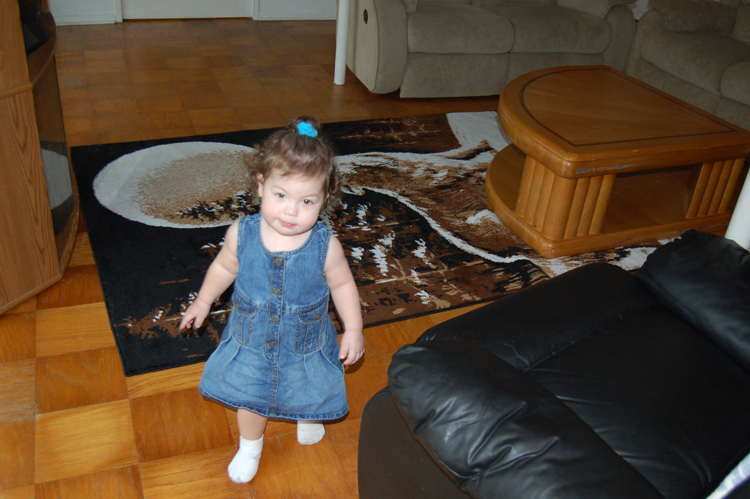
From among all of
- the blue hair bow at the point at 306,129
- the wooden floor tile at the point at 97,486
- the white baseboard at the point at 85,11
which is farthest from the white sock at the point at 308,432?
the white baseboard at the point at 85,11

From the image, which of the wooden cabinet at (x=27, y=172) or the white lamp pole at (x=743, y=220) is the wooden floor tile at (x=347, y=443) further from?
the white lamp pole at (x=743, y=220)

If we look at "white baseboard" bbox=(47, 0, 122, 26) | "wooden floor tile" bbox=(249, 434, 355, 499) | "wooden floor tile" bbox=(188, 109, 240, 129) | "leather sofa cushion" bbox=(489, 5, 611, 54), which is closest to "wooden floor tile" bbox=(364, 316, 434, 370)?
"wooden floor tile" bbox=(249, 434, 355, 499)

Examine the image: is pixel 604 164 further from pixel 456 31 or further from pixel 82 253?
pixel 82 253

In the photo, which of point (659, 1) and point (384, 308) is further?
point (659, 1)

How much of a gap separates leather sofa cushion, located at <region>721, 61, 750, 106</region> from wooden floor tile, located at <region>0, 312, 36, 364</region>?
3055 mm

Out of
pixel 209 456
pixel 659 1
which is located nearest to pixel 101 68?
pixel 209 456

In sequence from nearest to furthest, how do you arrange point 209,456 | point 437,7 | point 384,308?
point 209,456 < point 384,308 < point 437,7

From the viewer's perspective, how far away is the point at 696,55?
3104 millimetres

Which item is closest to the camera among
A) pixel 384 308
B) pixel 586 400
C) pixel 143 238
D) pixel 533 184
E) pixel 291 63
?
pixel 586 400

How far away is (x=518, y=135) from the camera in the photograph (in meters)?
2.12

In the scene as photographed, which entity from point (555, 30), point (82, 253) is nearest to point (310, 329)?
point (82, 253)

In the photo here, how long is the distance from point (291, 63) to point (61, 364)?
265 cm

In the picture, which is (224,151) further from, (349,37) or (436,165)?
(349,37)

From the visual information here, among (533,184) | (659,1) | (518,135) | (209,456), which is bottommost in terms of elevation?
(209,456)
